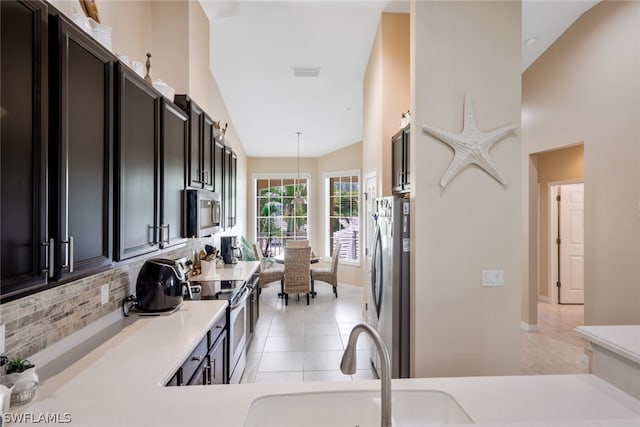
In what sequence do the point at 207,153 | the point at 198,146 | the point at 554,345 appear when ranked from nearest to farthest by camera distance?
1. the point at 198,146
2. the point at 207,153
3. the point at 554,345

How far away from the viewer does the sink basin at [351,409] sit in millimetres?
1214

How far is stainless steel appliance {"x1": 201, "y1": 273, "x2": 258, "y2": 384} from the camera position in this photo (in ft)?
8.57

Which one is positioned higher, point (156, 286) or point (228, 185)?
point (228, 185)

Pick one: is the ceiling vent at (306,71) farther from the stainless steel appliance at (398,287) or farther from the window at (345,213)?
the window at (345,213)

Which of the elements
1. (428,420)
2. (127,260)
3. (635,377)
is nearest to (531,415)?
(428,420)

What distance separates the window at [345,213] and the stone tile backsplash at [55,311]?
17.8ft

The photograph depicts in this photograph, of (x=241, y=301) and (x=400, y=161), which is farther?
(x=400, y=161)

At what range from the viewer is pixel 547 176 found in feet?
18.2

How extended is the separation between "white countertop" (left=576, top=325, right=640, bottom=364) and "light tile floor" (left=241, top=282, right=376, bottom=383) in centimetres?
216

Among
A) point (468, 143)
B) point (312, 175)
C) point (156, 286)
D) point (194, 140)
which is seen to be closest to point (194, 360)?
point (156, 286)

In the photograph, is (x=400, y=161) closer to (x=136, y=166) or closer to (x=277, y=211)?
(x=136, y=166)

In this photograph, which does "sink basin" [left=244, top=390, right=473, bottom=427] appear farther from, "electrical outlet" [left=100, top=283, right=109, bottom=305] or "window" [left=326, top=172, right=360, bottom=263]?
"window" [left=326, top=172, right=360, bottom=263]

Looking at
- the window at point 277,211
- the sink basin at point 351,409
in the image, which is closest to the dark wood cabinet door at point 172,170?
the sink basin at point 351,409

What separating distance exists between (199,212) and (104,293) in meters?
0.80
